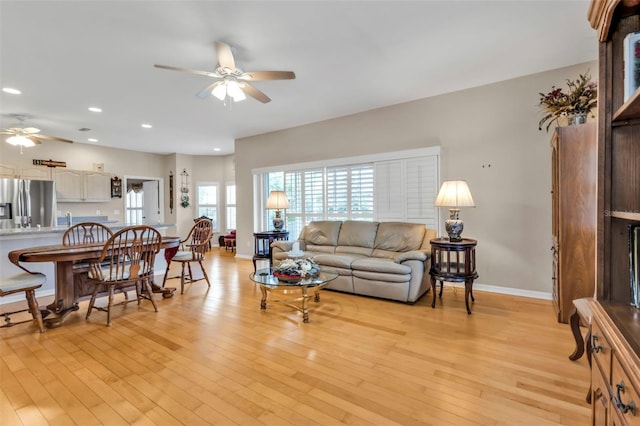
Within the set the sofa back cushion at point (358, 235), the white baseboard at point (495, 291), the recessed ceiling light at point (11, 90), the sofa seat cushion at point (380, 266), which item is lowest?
the white baseboard at point (495, 291)

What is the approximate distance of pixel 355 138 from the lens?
17.4 feet

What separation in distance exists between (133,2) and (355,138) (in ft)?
11.7

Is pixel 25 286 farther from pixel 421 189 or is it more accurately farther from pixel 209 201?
pixel 209 201

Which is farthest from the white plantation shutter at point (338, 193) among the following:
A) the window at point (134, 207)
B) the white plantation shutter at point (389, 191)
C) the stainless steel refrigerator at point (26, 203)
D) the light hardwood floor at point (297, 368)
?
the window at point (134, 207)

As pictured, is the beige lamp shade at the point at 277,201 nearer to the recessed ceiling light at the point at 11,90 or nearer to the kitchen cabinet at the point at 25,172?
the recessed ceiling light at the point at 11,90

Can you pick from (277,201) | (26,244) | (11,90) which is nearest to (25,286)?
(26,244)

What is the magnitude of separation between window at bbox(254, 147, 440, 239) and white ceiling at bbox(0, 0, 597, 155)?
0.95 meters

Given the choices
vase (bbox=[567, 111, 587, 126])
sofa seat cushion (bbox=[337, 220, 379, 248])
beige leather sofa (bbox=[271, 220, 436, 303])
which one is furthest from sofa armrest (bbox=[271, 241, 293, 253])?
vase (bbox=[567, 111, 587, 126])

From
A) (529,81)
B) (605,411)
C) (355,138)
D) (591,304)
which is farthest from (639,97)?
(355,138)

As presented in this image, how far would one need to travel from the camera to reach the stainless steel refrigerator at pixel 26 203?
18.5 feet

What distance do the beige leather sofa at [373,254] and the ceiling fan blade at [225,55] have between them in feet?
8.40

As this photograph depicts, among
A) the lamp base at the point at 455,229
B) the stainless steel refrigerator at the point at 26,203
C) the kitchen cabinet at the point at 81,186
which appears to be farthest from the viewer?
the kitchen cabinet at the point at 81,186

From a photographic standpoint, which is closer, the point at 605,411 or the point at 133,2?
the point at 605,411

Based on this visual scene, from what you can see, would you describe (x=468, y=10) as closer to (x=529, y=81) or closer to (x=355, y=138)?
(x=529, y=81)
